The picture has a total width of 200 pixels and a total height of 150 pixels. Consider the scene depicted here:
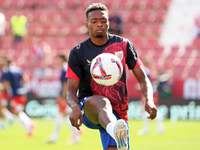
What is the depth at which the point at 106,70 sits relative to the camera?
4.77 metres

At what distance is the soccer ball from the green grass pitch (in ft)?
16.8

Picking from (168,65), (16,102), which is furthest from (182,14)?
(16,102)

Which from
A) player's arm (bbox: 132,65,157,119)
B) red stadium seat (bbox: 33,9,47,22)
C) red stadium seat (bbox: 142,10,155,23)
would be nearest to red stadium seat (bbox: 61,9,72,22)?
red stadium seat (bbox: 33,9,47,22)

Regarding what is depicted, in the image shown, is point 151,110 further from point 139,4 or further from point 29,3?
point 29,3

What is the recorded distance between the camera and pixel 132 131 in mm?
13062

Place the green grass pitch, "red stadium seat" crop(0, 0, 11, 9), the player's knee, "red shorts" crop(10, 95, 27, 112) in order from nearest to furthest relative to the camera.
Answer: the player's knee, the green grass pitch, "red shorts" crop(10, 95, 27, 112), "red stadium seat" crop(0, 0, 11, 9)

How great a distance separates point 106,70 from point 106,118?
56 centimetres

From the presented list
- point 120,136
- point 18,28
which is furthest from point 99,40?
point 18,28

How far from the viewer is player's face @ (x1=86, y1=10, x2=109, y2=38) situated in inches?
190

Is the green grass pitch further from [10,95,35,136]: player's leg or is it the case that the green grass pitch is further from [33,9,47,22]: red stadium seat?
[33,9,47,22]: red stadium seat

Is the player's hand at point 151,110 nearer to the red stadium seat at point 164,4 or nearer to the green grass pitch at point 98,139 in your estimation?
the green grass pitch at point 98,139

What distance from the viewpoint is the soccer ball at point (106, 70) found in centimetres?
475

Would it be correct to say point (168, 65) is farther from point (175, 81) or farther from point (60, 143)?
point (60, 143)

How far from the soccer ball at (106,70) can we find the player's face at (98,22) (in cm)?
28
